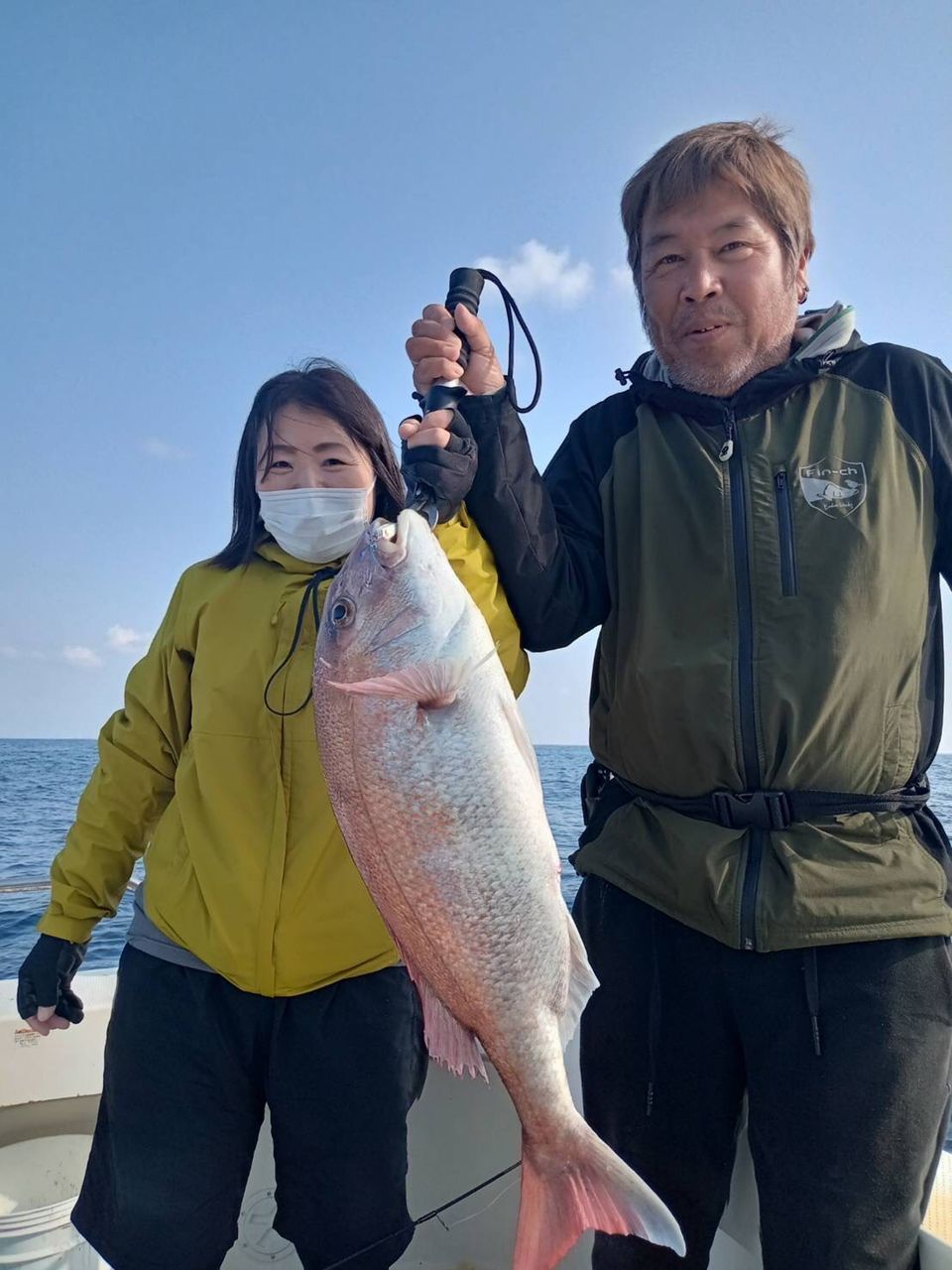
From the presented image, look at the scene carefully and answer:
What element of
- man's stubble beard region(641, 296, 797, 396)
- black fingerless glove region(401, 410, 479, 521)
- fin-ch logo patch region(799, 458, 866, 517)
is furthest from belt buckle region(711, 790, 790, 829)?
man's stubble beard region(641, 296, 797, 396)

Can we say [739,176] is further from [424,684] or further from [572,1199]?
[572,1199]

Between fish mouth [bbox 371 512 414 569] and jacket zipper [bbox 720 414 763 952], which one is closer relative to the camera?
fish mouth [bbox 371 512 414 569]

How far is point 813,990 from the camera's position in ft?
6.42

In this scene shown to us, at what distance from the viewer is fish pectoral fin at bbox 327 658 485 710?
176cm

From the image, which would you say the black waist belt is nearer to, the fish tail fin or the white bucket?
the fish tail fin

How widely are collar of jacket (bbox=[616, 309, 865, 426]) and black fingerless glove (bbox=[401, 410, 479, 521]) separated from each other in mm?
724

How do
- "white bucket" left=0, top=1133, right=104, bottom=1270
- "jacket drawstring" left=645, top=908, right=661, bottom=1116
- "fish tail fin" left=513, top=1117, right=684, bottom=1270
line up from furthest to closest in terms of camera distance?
"white bucket" left=0, top=1133, right=104, bottom=1270, "jacket drawstring" left=645, top=908, right=661, bottom=1116, "fish tail fin" left=513, top=1117, right=684, bottom=1270

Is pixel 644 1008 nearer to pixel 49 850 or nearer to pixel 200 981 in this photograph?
pixel 200 981

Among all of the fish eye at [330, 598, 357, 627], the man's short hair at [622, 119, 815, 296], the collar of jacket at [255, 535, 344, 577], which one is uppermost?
the man's short hair at [622, 119, 815, 296]

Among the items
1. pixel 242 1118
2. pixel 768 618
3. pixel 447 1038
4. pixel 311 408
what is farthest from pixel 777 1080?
pixel 311 408

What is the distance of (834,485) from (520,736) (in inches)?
42.6

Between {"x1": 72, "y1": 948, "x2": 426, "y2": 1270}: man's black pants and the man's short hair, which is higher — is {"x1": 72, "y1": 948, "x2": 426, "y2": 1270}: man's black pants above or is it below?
below

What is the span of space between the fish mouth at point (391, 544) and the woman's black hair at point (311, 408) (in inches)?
31.1

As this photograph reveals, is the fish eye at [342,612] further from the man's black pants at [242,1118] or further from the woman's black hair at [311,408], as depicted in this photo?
the man's black pants at [242,1118]
